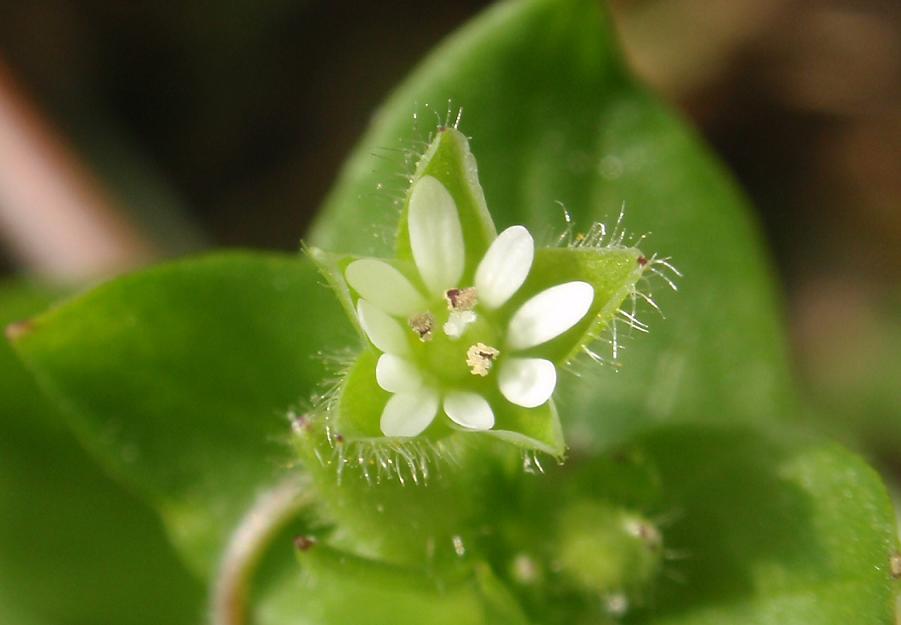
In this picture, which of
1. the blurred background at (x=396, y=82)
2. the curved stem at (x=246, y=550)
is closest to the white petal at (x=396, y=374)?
the curved stem at (x=246, y=550)

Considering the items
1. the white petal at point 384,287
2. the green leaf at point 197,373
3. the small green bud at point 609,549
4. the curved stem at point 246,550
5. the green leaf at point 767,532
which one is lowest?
the green leaf at point 767,532

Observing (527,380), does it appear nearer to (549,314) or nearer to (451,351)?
(549,314)

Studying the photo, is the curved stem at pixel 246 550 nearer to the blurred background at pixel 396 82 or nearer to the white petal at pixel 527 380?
the white petal at pixel 527 380

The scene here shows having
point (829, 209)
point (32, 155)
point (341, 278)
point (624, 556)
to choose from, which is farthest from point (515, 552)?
point (829, 209)

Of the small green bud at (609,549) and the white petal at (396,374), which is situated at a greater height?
the white petal at (396,374)

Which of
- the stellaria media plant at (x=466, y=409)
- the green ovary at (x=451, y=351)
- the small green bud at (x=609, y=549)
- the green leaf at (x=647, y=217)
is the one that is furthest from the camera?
the green leaf at (x=647, y=217)

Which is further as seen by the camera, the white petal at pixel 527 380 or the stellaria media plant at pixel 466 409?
the stellaria media plant at pixel 466 409

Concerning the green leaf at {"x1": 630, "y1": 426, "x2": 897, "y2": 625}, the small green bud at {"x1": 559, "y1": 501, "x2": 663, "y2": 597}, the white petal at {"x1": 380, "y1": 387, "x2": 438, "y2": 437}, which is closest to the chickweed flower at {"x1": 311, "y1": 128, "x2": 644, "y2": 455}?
the white petal at {"x1": 380, "y1": 387, "x2": 438, "y2": 437}

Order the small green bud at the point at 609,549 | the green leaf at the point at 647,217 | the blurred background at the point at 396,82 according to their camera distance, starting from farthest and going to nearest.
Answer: the blurred background at the point at 396,82
the green leaf at the point at 647,217
the small green bud at the point at 609,549
